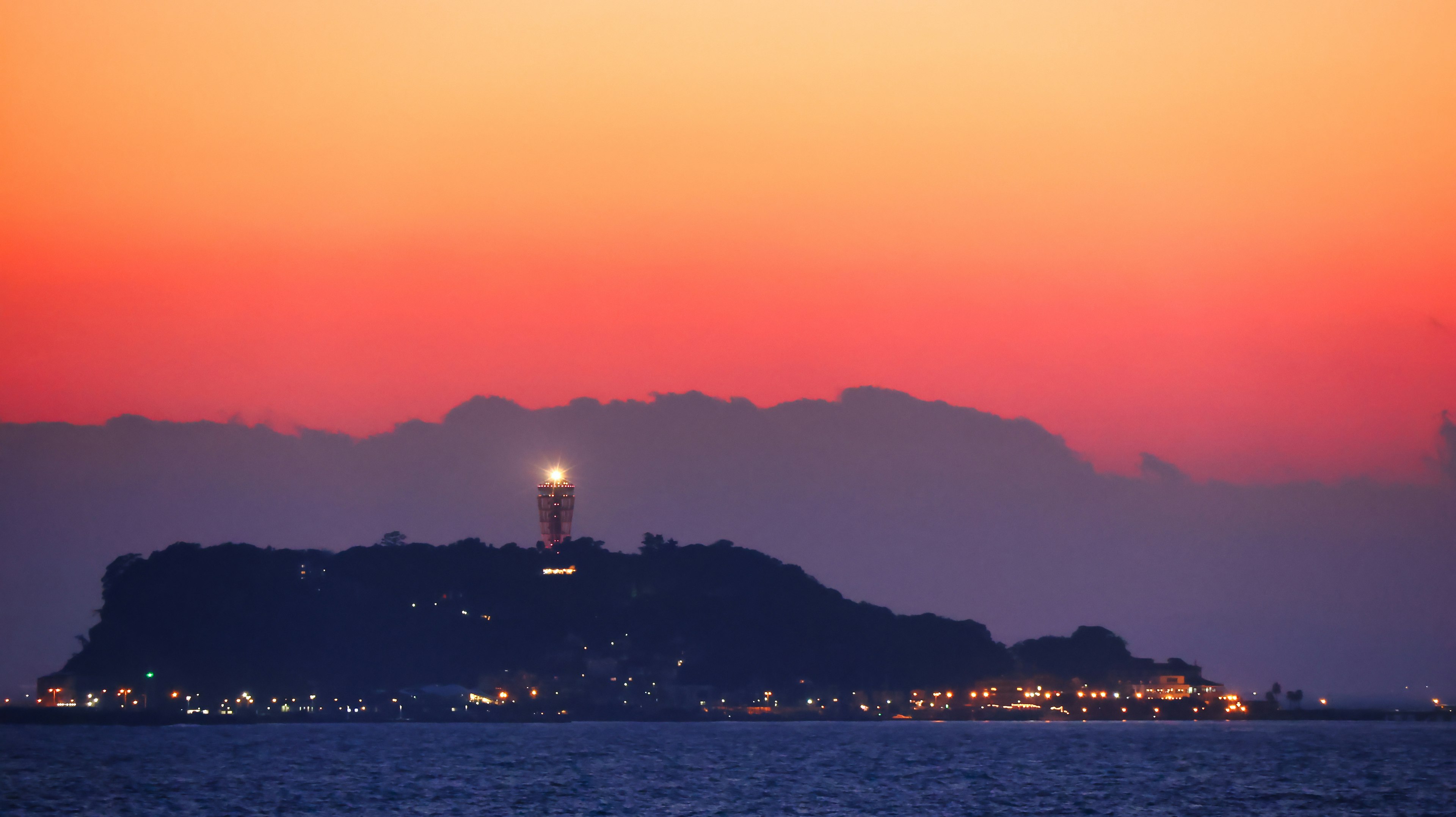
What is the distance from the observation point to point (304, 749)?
19700 centimetres

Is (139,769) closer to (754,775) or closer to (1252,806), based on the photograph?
(754,775)

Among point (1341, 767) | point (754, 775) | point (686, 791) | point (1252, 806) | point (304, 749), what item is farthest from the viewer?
point (304, 749)

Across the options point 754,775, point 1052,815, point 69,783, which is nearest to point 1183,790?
point 1052,815

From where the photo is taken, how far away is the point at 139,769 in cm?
14825

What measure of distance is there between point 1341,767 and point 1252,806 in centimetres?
5357

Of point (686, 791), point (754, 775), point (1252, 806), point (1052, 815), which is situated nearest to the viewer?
point (1052, 815)

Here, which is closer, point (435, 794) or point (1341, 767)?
point (435, 794)

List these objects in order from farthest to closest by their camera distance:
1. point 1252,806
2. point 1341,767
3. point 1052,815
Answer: point 1341,767
point 1252,806
point 1052,815

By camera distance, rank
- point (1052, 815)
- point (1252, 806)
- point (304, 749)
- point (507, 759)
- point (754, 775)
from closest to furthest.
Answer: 1. point (1052, 815)
2. point (1252, 806)
3. point (754, 775)
4. point (507, 759)
5. point (304, 749)

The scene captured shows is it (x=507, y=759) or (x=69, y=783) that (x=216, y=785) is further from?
(x=507, y=759)

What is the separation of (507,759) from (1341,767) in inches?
3493

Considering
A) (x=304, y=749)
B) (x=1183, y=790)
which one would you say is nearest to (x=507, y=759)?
(x=304, y=749)

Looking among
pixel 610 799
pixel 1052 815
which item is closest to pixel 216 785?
pixel 610 799

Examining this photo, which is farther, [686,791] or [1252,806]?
[686,791]
